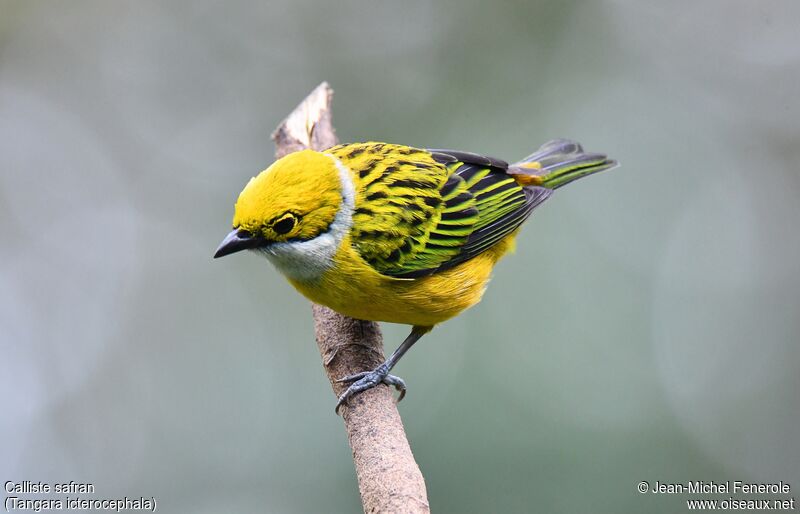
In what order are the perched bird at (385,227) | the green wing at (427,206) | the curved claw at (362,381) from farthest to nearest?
the green wing at (427,206) < the curved claw at (362,381) < the perched bird at (385,227)

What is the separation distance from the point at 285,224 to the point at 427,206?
103 cm

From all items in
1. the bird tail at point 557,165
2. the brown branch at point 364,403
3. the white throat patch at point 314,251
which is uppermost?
the bird tail at point 557,165

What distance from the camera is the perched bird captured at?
3.93 meters

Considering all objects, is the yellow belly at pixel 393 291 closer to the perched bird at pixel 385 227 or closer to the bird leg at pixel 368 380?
the perched bird at pixel 385 227

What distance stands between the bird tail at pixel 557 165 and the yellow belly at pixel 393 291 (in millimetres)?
840

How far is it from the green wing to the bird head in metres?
0.26

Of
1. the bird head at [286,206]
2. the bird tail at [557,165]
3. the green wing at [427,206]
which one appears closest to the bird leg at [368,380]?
the green wing at [427,206]

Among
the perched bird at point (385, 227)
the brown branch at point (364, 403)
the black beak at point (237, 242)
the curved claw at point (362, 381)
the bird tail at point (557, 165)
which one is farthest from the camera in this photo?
the bird tail at point (557, 165)

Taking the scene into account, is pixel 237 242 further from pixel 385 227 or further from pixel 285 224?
pixel 385 227

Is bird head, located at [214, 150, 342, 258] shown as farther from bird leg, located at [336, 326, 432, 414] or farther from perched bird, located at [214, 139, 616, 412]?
bird leg, located at [336, 326, 432, 414]

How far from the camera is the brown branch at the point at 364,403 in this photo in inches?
126

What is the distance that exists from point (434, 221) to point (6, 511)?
10.8 feet

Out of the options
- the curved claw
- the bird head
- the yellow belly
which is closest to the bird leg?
the curved claw

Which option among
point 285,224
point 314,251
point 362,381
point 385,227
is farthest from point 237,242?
point 362,381
